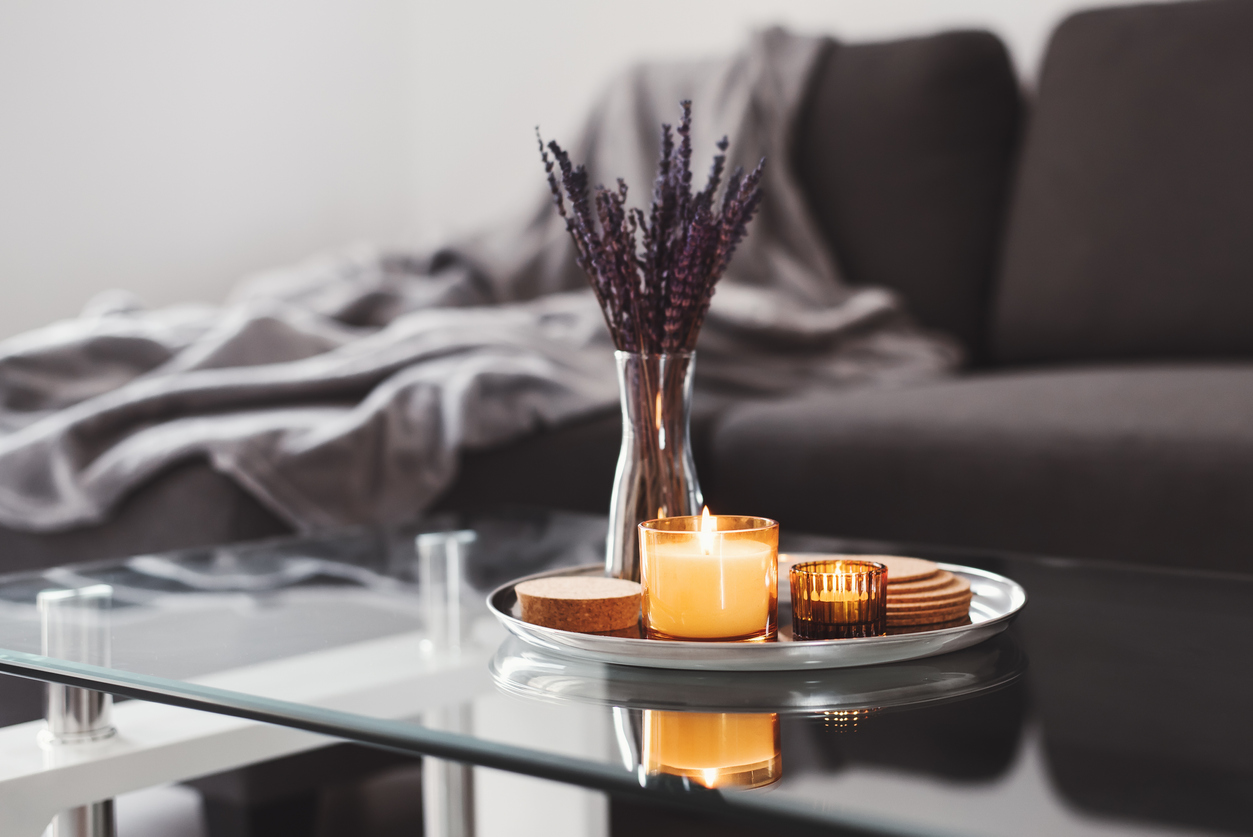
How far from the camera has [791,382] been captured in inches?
69.1

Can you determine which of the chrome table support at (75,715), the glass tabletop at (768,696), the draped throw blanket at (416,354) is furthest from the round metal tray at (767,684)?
the draped throw blanket at (416,354)

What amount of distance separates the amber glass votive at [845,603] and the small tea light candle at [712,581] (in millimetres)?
18

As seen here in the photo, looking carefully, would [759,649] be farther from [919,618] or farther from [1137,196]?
[1137,196]

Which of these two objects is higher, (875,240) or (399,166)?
(399,166)

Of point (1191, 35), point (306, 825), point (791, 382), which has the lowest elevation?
point (306, 825)

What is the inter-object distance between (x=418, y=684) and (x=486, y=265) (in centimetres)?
159

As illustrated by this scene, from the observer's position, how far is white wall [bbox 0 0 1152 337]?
2.44 meters

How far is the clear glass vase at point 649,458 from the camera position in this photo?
0.72 metres

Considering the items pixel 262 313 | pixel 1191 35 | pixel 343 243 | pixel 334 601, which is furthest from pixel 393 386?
pixel 343 243

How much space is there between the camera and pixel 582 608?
636 mm

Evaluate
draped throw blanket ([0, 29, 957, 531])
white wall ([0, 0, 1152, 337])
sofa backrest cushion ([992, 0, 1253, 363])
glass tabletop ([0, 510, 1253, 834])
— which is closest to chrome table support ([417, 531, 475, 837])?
glass tabletop ([0, 510, 1253, 834])

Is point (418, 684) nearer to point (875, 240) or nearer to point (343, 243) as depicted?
point (875, 240)

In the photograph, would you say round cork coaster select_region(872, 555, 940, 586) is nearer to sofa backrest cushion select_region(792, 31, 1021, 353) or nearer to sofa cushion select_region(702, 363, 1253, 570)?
sofa cushion select_region(702, 363, 1253, 570)

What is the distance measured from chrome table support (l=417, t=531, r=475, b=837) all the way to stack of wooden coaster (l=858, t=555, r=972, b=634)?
279 mm
